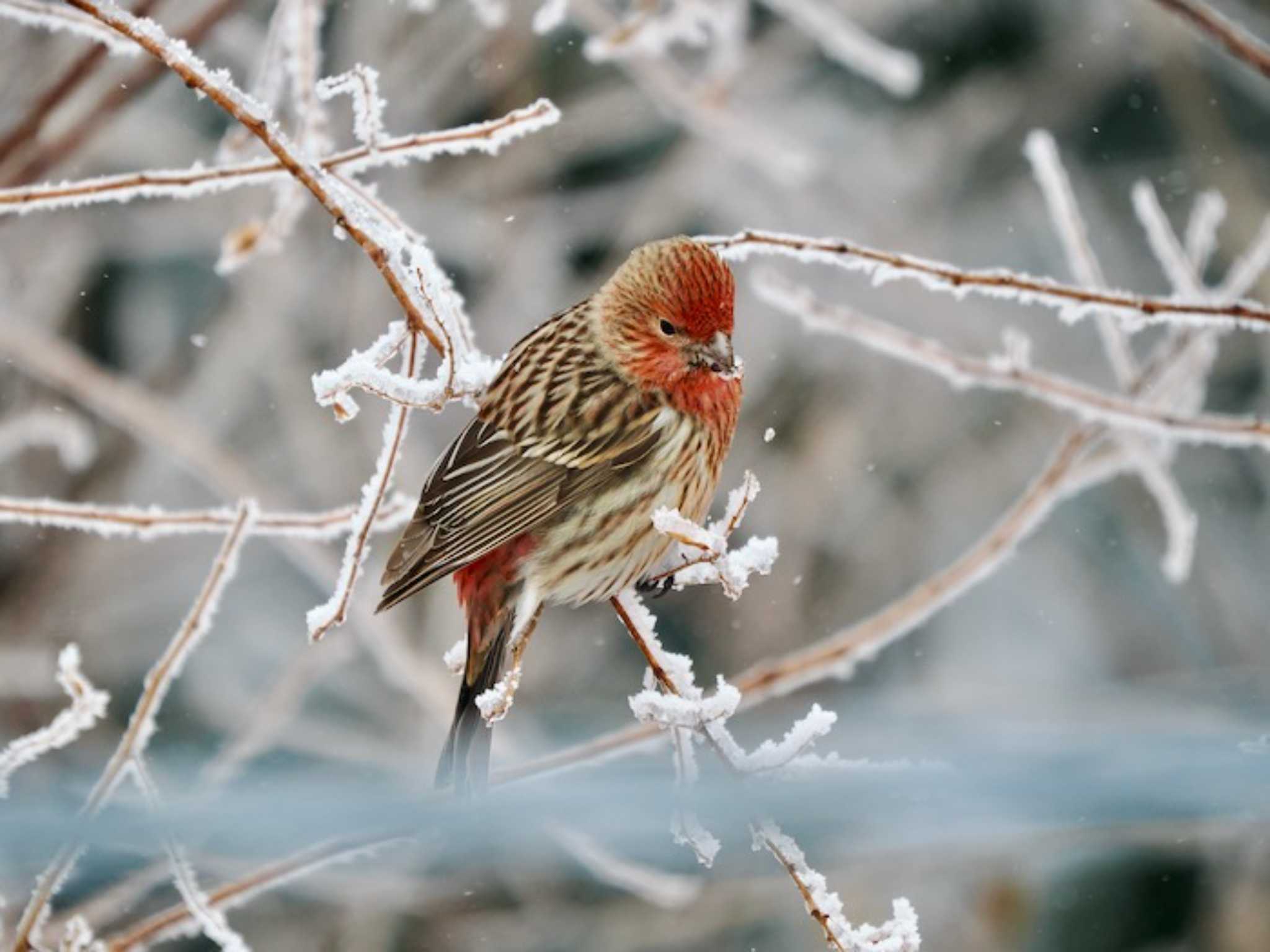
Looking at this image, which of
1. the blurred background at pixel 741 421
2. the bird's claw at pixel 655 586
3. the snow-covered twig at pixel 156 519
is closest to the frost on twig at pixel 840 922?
the bird's claw at pixel 655 586

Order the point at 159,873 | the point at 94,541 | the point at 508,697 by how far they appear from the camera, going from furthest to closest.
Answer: the point at 94,541 → the point at 159,873 → the point at 508,697

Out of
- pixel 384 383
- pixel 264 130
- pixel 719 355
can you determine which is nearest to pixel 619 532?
pixel 719 355

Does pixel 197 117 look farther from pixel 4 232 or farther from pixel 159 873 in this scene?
pixel 159 873

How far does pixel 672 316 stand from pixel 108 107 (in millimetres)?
996

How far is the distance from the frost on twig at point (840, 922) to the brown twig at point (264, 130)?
1.91ft

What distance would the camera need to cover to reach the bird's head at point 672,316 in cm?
179

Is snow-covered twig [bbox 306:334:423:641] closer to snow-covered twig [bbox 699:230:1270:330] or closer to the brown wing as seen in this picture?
the brown wing

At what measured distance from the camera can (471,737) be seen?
1783 mm

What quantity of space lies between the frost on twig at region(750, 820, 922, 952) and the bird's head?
0.54m

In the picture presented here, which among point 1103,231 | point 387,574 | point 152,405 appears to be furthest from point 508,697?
point 1103,231

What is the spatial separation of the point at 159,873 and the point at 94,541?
9.86 feet

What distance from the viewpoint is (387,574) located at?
172 cm

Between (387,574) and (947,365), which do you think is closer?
(387,574)

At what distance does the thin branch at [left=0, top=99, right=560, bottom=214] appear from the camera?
1695 millimetres
